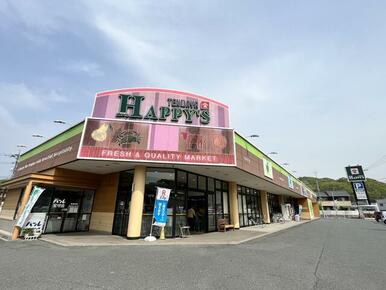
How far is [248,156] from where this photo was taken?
13.9 m

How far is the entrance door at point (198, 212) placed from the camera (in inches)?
551

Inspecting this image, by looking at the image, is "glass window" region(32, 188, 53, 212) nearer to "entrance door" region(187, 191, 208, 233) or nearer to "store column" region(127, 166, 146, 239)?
"store column" region(127, 166, 146, 239)

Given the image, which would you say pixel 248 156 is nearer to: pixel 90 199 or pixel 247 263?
pixel 247 263

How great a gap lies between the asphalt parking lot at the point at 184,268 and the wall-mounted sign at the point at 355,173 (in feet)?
219

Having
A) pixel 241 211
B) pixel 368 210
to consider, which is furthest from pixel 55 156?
pixel 368 210

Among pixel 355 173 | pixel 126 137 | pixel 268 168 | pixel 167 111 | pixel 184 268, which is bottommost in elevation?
pixel 184 268

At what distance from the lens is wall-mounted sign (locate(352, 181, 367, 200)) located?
57625mm

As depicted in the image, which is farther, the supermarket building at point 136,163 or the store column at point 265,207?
the store column at point 265,207

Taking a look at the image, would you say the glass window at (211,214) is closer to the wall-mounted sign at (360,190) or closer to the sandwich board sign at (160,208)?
the sandwich board sign at (160,208)

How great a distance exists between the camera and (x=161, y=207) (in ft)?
34.7

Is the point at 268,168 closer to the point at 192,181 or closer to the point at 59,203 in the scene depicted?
the point at 192,181

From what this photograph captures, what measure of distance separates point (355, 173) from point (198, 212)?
67.4 metres

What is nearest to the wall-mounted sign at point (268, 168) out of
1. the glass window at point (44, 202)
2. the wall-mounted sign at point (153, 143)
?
the wall-mounted sign at point (153, 143)

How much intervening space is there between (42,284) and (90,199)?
10.3 m
